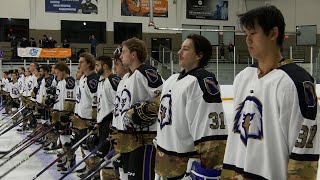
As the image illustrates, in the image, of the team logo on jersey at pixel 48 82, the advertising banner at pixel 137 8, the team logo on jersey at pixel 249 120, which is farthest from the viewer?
the advertising banner at pixel 137 8

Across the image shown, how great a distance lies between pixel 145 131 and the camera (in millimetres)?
2705

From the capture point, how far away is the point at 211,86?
74.9 inches

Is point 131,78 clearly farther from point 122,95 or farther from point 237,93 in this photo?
point 237,93

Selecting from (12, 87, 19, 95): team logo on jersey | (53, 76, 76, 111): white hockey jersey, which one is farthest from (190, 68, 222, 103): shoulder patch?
(12, 87, 19, 95): team logo on jersey

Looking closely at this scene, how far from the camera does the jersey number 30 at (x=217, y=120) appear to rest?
1.86m

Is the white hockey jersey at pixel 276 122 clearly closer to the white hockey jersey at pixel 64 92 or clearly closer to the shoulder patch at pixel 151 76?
the shoulder patch at pixel 151 76

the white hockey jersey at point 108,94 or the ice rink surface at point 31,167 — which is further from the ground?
the white hockey jersey at point 108,94

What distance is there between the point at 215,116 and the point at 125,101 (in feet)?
3.18

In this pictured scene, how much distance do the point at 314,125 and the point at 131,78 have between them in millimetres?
1587

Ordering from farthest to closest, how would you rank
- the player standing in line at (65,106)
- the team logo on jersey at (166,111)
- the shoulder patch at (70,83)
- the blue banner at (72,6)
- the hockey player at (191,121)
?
the blue banner at (72,6), the shoulder patch at (70,83), the player standing in line at (65,106), the team logo on jersey at (166,111), the hockey player at (191,121)

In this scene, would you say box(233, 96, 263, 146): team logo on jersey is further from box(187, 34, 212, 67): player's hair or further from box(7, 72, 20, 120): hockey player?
box(7, 72, 20, 120): hockey player

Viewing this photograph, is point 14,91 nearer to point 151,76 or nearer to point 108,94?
point 108,94

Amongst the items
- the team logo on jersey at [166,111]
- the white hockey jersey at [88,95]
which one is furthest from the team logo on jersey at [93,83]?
the team logo on jersey at [166,111]

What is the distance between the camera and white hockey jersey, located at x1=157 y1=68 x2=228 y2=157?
185cm
